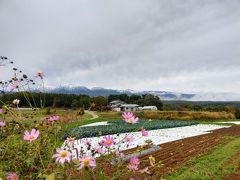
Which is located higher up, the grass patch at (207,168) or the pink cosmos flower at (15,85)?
the pink cosmos flower at (15,85)

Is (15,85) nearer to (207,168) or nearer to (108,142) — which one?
(108,142)

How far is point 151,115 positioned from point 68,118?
76.5 ft

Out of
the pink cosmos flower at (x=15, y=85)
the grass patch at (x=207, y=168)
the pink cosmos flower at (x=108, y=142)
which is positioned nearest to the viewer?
the pink cosmos flower at (x=108, y=142)

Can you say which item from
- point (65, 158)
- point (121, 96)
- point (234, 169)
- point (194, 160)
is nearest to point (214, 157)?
point (194, 160)

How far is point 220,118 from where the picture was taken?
24.6 meters

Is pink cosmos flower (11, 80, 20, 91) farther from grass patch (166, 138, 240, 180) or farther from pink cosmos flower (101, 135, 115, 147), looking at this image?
grass patch (166, 138, 240, 180)

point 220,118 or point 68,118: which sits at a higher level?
point 68,118

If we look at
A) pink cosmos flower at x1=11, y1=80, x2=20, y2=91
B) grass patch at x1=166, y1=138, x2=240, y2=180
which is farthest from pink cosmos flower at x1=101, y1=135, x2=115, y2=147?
grass patch at x1=166, y1=138, x2=240, y2=180

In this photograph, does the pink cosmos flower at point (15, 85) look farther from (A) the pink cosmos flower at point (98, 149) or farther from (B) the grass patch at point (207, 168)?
(B) the grass patch at point (207, 168)

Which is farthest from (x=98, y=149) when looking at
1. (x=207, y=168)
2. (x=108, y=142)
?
(x=207, y=168)

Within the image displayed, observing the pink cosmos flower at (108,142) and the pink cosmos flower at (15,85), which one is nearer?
the pink cosmos flower at (108,142)

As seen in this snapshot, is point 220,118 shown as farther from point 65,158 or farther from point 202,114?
point 65,158

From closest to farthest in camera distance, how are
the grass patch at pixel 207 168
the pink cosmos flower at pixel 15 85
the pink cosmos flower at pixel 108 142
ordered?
1. the pink cosmos flower at pixel 108 142
2. the pink cosmos flower at pixel 15 85
3. the grass patch at pixel 207 168

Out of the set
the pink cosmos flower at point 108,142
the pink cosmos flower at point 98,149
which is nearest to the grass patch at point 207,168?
the pink cosmos flower at point 98,149
